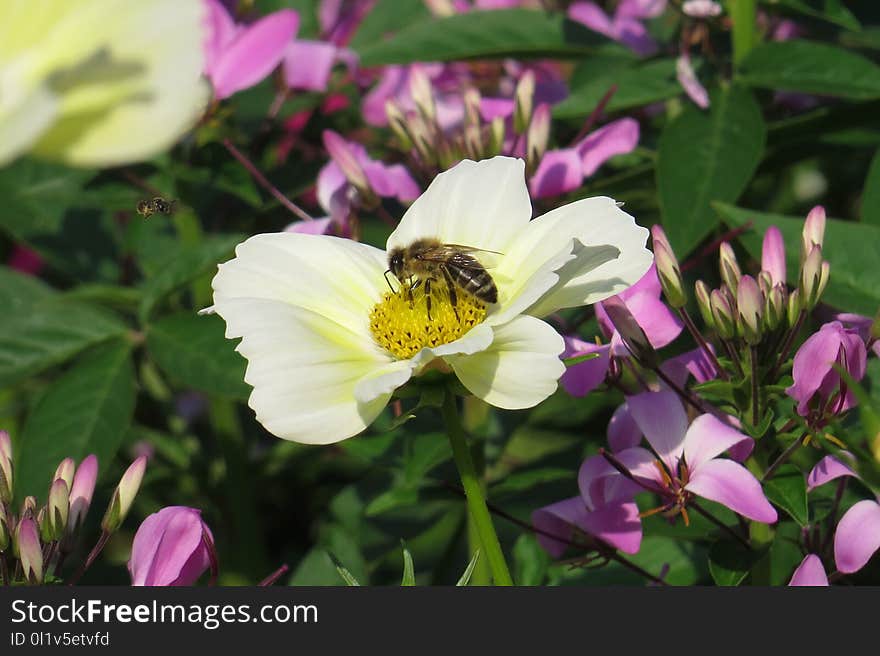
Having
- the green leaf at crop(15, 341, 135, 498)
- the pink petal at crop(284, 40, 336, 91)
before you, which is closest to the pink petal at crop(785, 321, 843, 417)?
the green leaf at crop(15, 341, 135, 498)

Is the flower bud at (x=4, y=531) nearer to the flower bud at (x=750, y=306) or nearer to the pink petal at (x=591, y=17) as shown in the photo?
the flower bud at (x=750, y=306)

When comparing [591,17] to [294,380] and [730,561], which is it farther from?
[294,380]

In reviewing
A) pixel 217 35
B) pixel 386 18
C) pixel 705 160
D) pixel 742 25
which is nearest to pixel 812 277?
pixel 705 160

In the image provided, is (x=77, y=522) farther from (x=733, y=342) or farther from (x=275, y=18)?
(x=275, y=18)

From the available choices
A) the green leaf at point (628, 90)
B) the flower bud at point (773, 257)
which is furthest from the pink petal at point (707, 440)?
the green leaf at point (628, 90)

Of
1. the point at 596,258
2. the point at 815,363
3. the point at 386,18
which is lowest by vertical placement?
the point at 386,18

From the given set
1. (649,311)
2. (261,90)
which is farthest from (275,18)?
(649,311)

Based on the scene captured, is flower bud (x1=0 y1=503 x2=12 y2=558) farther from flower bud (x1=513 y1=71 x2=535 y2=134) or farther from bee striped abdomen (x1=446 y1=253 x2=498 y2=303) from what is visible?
flower bud (x1=513 y1=71 x2=535 y2=134)
